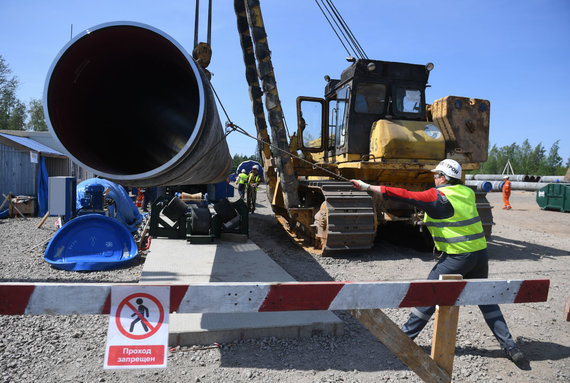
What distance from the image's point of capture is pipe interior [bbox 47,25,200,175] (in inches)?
96.4

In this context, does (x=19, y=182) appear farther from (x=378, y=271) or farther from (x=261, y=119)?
(x=378, y=271)

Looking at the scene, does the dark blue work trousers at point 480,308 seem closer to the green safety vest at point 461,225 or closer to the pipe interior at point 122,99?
the green safety vest at point 461,225

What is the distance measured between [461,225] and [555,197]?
17746 millimetres

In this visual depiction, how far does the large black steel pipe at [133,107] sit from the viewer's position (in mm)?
2365

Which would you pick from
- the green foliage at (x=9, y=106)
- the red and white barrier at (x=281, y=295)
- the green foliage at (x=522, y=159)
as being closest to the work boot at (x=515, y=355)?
the red and white barrier at (x=281, y=295)

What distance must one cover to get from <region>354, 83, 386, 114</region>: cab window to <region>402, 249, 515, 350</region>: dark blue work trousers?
4.62 meters

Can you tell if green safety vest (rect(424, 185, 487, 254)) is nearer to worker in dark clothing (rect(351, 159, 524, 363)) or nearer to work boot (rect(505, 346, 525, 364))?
worker in dark clothing (rect(351, 159, 524, 363))

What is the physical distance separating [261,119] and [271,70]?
1.06m

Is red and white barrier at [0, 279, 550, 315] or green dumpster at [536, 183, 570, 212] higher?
red and white barrier at [0, 279, 550, 315]

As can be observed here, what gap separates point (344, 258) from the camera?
22.0ft

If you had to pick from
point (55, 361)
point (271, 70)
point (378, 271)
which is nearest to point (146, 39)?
point (55, 361)

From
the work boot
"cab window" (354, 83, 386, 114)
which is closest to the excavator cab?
"cab window" (354, 83, 386, 114)

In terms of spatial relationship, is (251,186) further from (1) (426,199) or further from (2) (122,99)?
(1) (426,199)

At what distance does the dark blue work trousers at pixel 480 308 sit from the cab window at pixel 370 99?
462 centimetres
